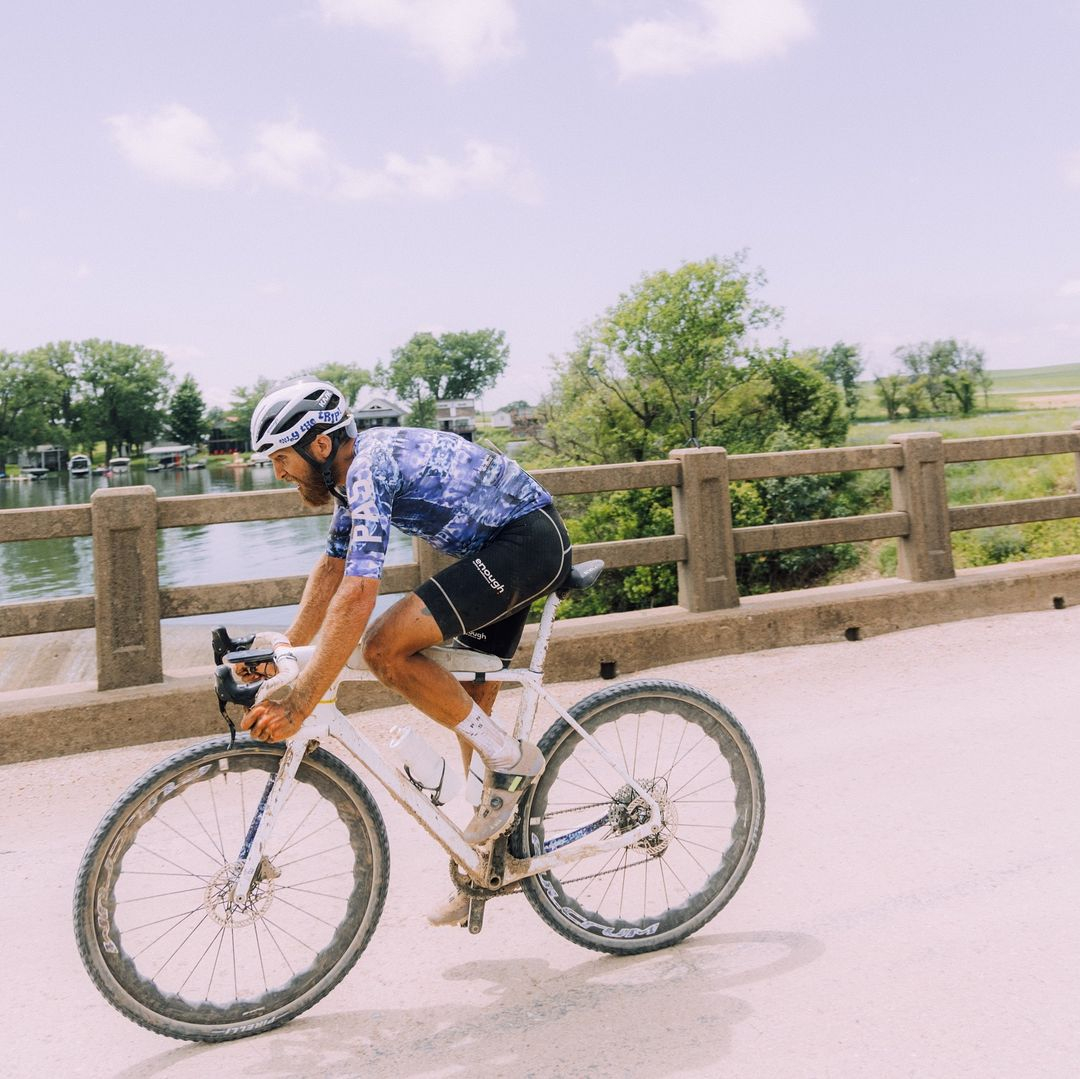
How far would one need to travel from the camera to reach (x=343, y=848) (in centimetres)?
317

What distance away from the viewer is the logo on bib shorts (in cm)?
312

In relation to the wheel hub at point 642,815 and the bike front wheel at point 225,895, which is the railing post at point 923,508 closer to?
the wheel hub at point 642,815

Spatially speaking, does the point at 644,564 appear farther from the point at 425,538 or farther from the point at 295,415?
the point at 295,415

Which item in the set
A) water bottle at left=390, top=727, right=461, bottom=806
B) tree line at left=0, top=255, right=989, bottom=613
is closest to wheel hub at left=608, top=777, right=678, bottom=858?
water bottle at left=390, top=727, right=461, bottom=806

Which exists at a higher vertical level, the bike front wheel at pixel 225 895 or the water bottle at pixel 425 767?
the water bottle at pixel 425 767

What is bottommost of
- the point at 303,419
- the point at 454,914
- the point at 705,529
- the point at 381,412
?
the point at 454,914

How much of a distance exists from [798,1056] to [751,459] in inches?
228

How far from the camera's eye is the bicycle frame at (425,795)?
301 centimetres

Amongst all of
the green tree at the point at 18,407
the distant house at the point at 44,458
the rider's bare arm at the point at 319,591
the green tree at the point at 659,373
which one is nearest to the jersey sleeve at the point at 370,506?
the rider's bare arm at the point at 319,591

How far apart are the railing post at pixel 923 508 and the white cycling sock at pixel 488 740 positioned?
6.26 meters

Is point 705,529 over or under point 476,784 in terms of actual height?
over

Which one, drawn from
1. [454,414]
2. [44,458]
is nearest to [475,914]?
[454,414]

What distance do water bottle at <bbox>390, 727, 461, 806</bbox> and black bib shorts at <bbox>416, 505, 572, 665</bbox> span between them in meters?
0.34

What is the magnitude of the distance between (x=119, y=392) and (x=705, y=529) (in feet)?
488
